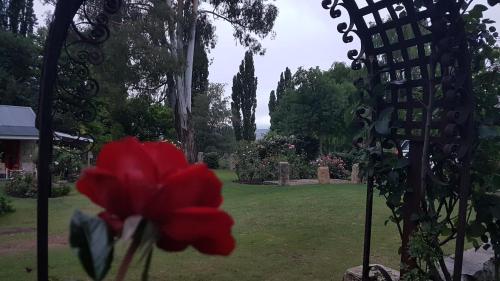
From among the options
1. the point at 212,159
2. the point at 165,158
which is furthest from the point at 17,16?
the point at 165,158

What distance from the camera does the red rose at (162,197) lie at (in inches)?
19.7

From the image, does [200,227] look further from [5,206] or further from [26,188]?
[26,188]

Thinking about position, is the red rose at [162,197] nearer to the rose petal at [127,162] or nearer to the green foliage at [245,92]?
the rose petal at [127,162]

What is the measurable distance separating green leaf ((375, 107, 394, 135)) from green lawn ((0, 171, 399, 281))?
177 cm

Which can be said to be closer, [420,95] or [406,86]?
[406,86]

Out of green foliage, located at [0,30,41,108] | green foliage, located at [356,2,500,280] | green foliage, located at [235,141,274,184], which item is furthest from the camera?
green foliage, located at [0,30,41,108]

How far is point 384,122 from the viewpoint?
3.17 m

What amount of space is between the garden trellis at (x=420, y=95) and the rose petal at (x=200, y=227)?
233 cm

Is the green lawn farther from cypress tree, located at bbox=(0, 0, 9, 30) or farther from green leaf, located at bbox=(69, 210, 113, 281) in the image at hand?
cypress tree, located at bbox=(0, 0, 9, 30)

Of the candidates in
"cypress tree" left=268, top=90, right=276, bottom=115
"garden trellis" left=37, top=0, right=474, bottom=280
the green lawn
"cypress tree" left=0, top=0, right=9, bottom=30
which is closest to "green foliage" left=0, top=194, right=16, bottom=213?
the green lawn

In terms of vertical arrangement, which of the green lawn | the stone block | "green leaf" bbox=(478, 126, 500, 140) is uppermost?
"green leaf" bbox=(478, 126, 500, 140)

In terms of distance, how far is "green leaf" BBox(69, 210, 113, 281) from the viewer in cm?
50

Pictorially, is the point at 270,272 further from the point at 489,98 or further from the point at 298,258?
the point at 489,98

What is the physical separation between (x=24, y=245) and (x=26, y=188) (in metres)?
7.06
